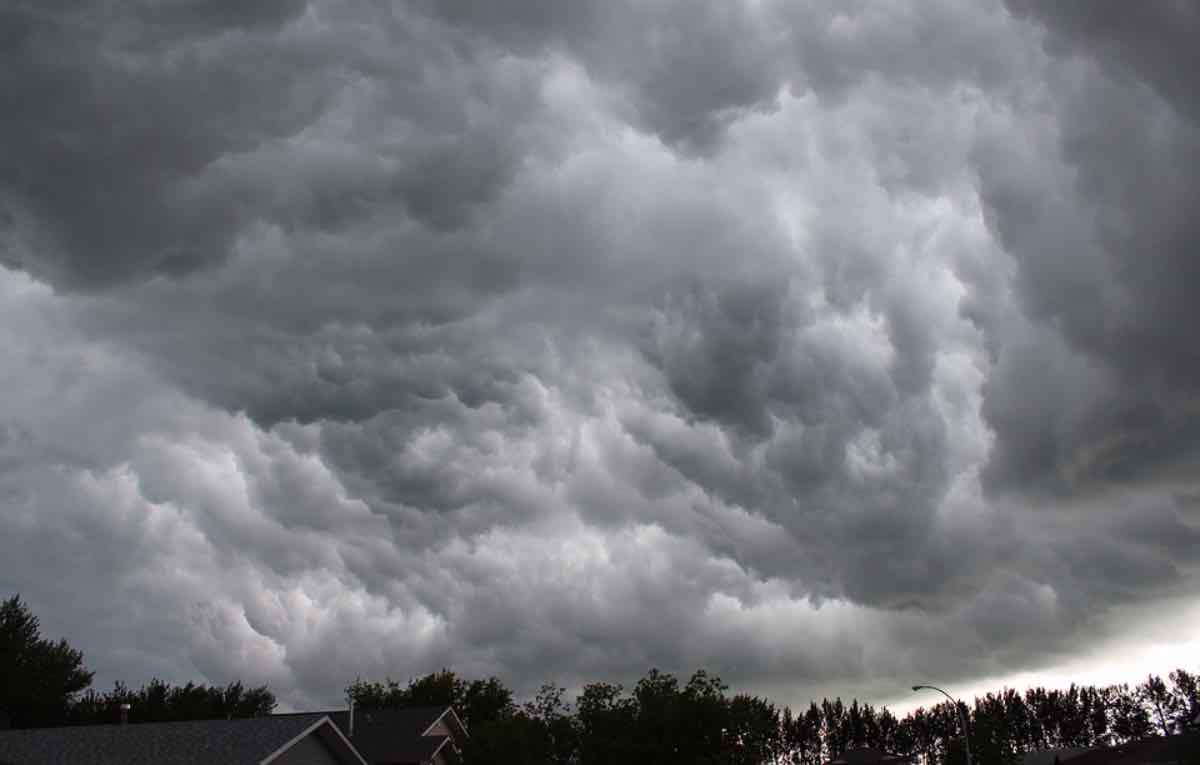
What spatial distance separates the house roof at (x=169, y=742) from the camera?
46938mm

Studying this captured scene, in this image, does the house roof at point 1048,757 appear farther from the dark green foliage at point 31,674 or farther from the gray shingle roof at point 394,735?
the dark green foliage at point 31,674

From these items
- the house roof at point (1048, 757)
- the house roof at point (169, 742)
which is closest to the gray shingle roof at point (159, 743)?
the house roof at point (169, 742)

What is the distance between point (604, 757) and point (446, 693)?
2328 inches

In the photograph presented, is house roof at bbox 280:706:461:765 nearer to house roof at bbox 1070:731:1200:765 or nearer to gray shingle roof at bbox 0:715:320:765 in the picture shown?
gray shingle roof at bbox 0:715:320:765

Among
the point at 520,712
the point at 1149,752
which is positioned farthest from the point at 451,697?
the point at 1149,752

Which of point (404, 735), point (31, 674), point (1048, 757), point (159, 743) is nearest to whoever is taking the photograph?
point (159, 743)

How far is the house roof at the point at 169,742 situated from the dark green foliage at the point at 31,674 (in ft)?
167

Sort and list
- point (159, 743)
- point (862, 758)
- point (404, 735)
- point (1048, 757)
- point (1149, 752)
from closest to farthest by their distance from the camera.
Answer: point (159, 743)
point (404, 735)
point (1149, 752)
point (1048, 757)
point (862, 758)

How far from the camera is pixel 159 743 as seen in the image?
49031 millimetres

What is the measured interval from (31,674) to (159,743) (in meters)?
59.7

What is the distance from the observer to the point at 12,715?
9825 centimetres

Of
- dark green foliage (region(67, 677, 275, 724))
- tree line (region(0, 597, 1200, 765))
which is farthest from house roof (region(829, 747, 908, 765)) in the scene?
dark green foliage (region(67, 677, 275, 724))

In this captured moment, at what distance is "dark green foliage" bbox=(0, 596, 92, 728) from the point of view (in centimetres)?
9662

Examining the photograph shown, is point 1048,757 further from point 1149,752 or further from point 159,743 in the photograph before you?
point 159,743
